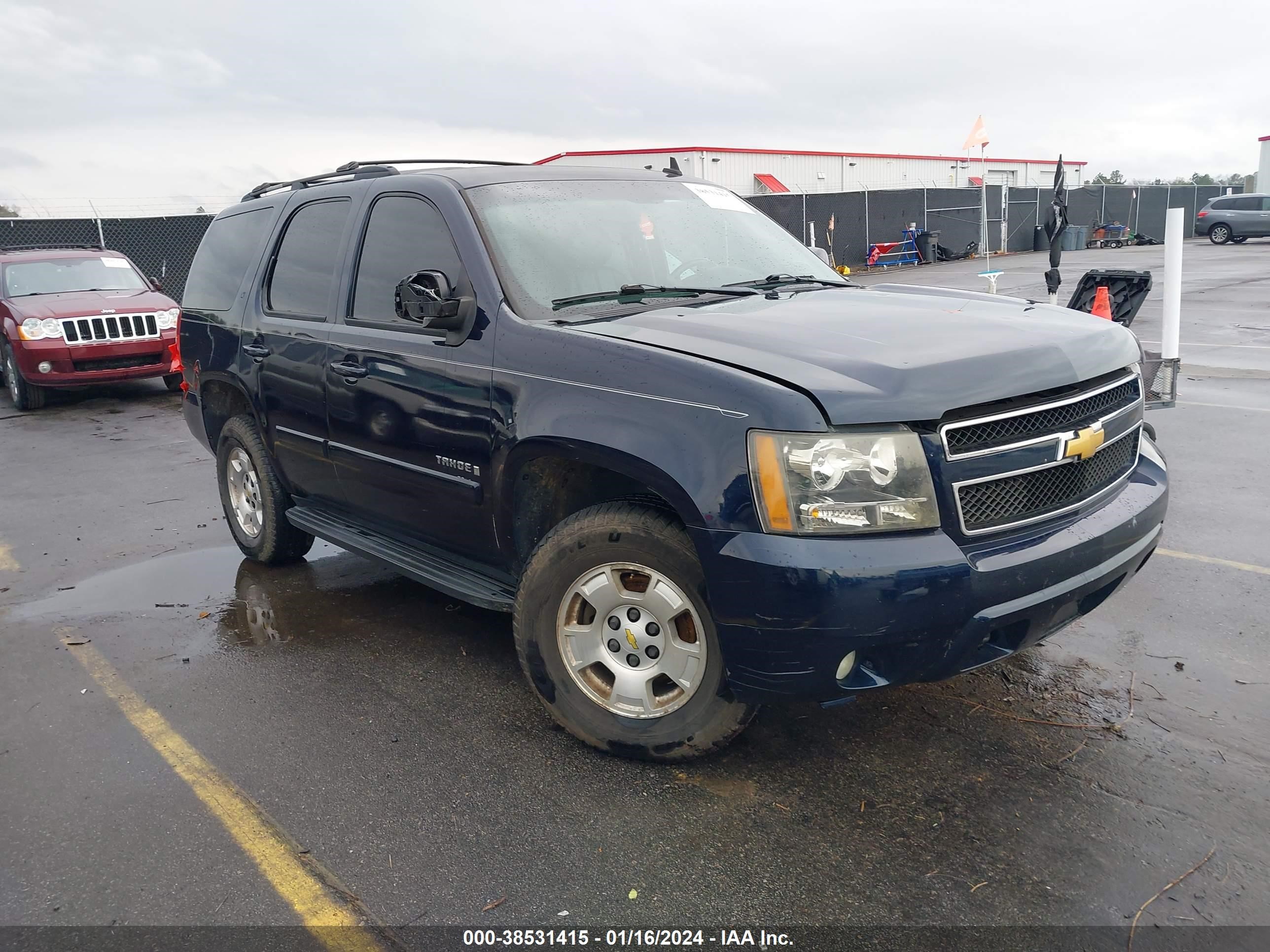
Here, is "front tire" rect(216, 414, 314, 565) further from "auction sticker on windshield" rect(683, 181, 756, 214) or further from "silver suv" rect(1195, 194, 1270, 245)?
"silver suv" rect(1195, 194, 1270, 245)

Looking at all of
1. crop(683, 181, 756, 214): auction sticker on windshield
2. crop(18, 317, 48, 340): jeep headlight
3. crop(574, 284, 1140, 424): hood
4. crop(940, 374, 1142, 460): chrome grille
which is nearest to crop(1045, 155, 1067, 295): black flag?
crop(683, 181, 756, 214): auction sticker on windshield

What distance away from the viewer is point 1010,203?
39.3 m

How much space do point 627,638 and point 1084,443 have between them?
1.57 metres

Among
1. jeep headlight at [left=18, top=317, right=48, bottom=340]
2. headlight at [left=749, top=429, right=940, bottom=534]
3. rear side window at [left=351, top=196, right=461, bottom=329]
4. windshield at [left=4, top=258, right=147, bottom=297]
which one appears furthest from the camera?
windshield at [left=4, top=258, right=147, bottom=297]

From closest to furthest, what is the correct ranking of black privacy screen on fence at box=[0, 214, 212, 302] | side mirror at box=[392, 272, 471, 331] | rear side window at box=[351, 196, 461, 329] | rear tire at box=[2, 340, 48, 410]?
1. side mirror at box=[392, 272, 471, 331]
2. rear side window at box=[351, 196, 461, 329]
3. rear tire at box=[2, 340, 48, 410]
4. black privacy screen on fence at box=[0, 214, 212, 302]

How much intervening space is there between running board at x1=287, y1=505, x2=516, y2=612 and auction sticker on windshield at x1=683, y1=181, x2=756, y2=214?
6.68ft

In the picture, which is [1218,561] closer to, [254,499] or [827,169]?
[254,499]

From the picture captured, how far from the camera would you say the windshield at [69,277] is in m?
12.8

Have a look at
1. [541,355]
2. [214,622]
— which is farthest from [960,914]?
[214,622]

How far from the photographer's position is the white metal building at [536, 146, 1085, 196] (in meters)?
38.0

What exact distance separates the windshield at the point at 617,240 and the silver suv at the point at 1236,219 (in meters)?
39.3

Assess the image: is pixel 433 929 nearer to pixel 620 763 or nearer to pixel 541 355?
pixel 620 763

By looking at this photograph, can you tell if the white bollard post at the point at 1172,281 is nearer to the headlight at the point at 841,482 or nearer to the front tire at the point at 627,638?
the headlight at the point at 841,482

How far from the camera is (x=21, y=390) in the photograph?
40.0 ft
